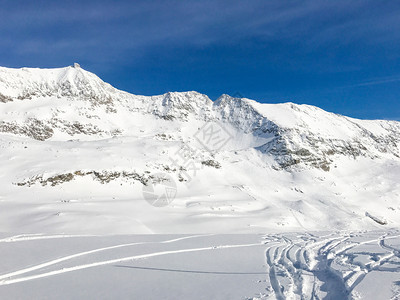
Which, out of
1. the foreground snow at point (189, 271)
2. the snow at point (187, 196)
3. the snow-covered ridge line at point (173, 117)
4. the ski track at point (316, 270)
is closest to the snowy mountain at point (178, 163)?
the snow at point (187, 196)

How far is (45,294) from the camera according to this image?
5547 millimetres

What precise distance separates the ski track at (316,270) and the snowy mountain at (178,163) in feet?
47.1

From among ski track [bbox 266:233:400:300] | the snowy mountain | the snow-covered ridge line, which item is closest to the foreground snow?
ski track [bbox 266:233:400:300]

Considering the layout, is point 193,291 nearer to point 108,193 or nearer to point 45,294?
point 45,294

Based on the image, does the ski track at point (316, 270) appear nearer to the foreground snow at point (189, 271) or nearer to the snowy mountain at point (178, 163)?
the foreground snow at point (189, 271)

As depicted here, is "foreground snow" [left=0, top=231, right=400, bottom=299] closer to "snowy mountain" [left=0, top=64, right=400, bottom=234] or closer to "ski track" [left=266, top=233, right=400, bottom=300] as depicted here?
"ski track" [left=266, top=233, right=400, bottom=300]

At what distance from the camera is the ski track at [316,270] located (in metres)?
5.97

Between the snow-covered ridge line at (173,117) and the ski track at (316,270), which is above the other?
the snow-covered ridge line at (173,117)

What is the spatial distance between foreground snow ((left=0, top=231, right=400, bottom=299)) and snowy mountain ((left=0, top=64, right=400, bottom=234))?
40.0 ft

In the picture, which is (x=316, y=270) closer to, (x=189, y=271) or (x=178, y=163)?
Answer: (x=189, y=271)

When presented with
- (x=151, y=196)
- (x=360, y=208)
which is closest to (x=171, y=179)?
(x=151, y=196)

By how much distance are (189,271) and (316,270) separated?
11.6 ft

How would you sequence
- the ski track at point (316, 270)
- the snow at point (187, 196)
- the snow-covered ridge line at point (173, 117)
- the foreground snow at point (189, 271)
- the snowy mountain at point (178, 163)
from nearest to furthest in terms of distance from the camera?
the foreground snow at point (189, 271)
the ski track at point (316, 270)
the snow at point (187, 196)
the snowy mountain at point (178, 163)
the snow-covered ridge line at point (173, 117)

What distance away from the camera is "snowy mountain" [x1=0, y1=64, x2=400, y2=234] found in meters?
29.4
